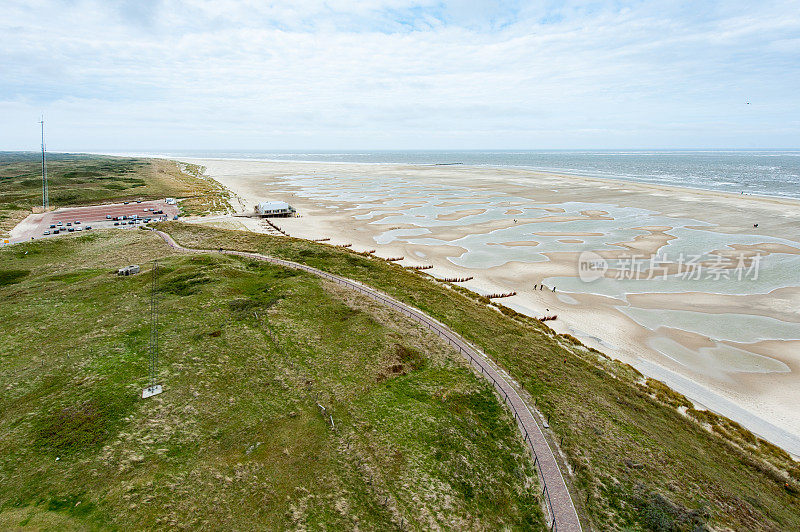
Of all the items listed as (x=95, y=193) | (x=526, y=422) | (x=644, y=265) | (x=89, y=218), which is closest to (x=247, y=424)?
(x=526, y=422)

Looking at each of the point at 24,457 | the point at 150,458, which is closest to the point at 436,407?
the point at 150,458

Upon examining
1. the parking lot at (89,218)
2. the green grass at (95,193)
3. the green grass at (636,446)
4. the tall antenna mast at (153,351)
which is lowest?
the green grass at (636,446)

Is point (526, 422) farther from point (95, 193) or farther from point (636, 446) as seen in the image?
point (95, 193)

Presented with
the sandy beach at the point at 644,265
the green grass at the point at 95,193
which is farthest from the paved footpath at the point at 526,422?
the green grass at the point at 95,193

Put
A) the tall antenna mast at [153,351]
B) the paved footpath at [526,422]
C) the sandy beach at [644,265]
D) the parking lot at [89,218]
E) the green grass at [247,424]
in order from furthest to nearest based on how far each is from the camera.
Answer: the parking lot at [89,218] < the sandy beach at [644,265] < the tall antenna mast at [153,351] < the paved footpath at [526,422] < the green grass at [247,424]

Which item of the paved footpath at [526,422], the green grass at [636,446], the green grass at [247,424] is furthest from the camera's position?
the green grass at [636,446]

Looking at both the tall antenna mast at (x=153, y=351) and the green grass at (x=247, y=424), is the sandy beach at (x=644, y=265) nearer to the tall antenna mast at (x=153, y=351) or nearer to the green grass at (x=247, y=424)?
the green grass at (x=247, y=424)

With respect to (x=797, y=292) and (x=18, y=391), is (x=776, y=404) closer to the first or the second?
(x=797, y=292)
